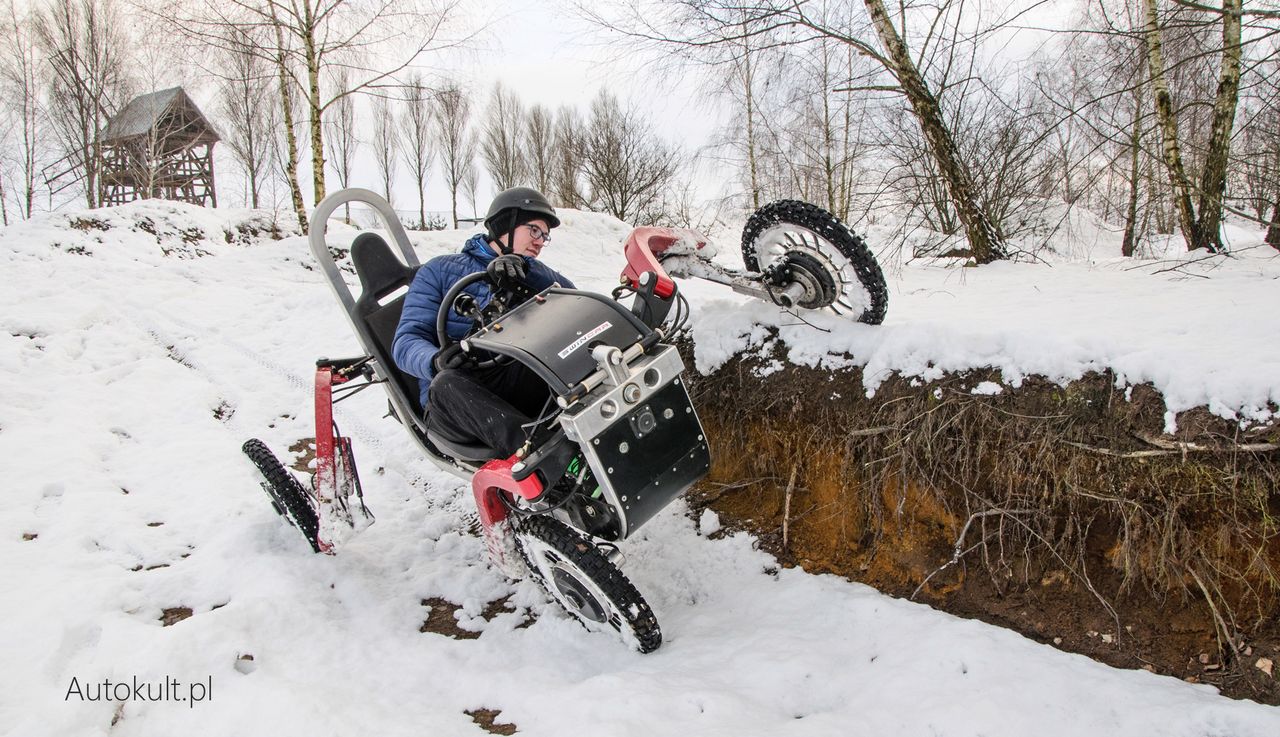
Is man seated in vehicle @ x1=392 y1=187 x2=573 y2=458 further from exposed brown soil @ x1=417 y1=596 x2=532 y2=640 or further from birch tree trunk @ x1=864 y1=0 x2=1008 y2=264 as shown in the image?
birch tree trunk @ x1=864 y1=0 x2=1008 y2=264

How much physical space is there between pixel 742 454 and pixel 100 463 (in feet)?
13.8

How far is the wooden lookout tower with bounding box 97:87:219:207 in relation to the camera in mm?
18406

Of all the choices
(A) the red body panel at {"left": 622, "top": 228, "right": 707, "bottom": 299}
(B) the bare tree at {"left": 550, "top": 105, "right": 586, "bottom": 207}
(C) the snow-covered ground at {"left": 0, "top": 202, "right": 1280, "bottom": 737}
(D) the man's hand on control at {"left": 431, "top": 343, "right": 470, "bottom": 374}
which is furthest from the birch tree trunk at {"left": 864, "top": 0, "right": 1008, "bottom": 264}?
(B) the bare tree at {"left": 550, "top": 105, "right": 586, "bottom": 207}

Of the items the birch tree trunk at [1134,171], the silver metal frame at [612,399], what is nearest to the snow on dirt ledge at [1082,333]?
the birch tree trunk at [1134,171]

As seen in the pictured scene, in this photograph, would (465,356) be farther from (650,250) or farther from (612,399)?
(650,250)

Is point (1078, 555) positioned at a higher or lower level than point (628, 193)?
lower

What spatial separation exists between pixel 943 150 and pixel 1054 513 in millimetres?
4054

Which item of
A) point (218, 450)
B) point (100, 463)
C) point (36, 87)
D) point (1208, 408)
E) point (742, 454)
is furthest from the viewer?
point (36, 87)

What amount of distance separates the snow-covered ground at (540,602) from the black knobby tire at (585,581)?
161mm

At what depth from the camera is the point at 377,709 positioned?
234cm

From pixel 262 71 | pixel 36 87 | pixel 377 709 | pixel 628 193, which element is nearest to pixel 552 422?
pixel 377 709

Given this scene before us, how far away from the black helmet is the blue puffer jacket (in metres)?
0.14

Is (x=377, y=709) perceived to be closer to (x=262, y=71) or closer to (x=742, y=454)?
(x=742, y=454)

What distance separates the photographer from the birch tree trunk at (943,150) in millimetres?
5586
